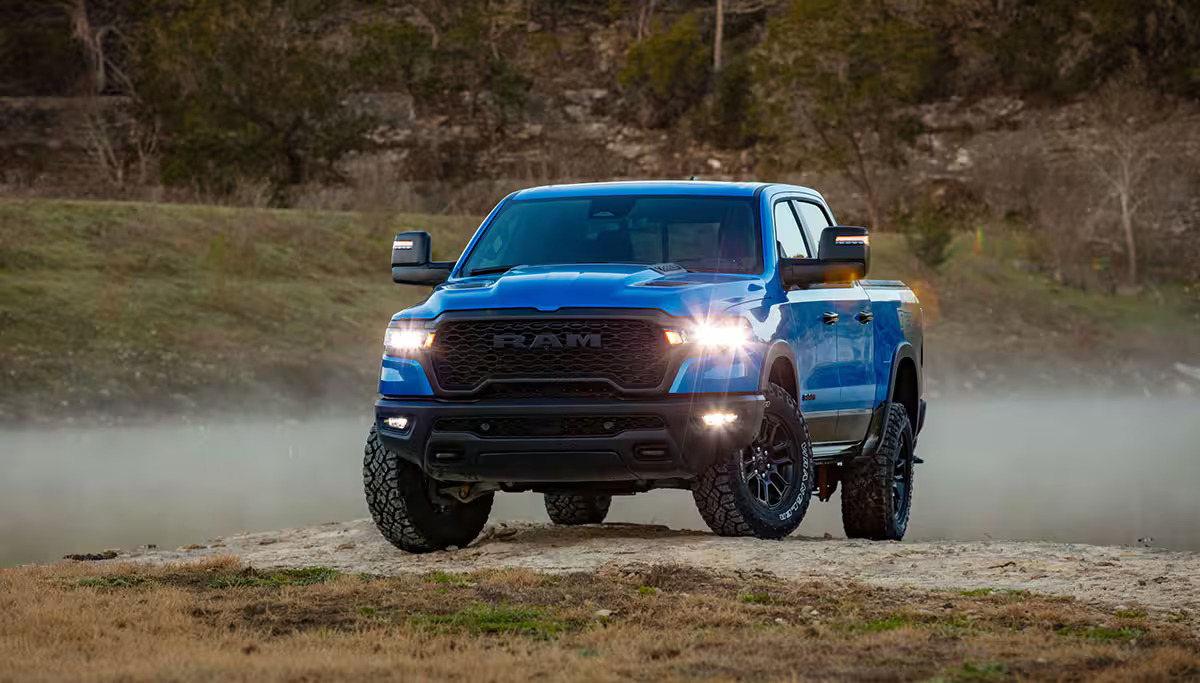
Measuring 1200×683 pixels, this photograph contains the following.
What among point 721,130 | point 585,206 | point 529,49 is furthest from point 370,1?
point 585,206

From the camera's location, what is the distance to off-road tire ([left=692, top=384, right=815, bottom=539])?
477 inches

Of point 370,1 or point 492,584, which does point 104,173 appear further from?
point 492,584

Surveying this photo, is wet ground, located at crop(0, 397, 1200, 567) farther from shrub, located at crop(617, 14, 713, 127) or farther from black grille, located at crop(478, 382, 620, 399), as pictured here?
shrub, located at crop(617, 14, 713, 127)

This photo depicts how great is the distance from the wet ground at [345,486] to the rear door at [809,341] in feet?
11.1

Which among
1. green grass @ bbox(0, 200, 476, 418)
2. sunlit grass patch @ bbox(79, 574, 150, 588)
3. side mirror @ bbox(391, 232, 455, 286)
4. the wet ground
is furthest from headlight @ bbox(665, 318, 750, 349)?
green grass @ bbox(0, 200, 476, 418)

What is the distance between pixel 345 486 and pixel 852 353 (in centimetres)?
986

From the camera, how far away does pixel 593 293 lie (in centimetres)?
1164

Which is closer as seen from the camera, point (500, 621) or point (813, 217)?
point (500, 621)

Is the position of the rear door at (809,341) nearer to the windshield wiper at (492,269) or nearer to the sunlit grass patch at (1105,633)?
the windshield wiper at (492,269)

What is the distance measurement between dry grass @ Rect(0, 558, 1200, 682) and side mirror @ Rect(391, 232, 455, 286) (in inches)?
89.0

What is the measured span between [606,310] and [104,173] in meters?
63.7

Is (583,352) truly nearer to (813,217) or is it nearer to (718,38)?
(813,217)

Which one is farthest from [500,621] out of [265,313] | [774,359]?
[265,313]

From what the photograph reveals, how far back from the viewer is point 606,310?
37.9 feet
